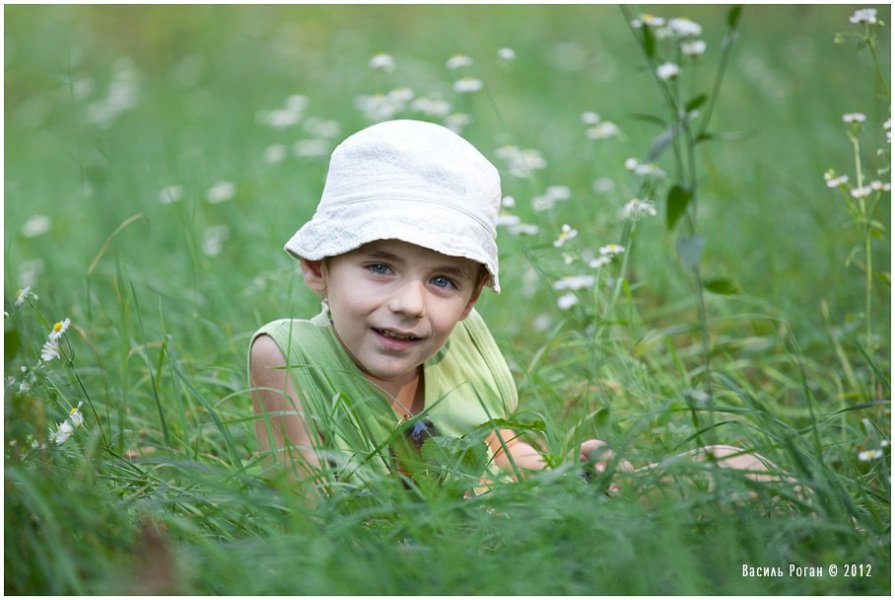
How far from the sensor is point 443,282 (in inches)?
80.3

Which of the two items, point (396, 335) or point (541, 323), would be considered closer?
point (396, 335)

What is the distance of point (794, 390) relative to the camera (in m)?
2.88

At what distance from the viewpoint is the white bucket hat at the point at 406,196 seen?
1917 mm

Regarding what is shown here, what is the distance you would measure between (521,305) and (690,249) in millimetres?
1573

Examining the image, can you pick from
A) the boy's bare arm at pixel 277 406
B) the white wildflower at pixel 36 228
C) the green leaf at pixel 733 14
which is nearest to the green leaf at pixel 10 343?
the boy's bare arm at pixel 277 406

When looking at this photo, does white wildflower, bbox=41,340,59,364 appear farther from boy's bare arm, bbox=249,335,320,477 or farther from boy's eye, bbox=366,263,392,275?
boy's eye, bbox=366,263,392,275

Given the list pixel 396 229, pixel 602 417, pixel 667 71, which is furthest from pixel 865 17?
pixel 396 229

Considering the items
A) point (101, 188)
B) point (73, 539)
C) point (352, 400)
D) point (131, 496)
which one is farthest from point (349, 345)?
point (101, 188)

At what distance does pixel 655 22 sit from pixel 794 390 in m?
1.08

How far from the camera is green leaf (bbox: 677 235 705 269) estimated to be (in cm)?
183

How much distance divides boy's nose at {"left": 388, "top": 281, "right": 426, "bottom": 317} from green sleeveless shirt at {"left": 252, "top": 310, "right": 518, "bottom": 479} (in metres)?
0.17

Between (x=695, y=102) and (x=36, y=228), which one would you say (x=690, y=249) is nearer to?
(x=695, y=102)

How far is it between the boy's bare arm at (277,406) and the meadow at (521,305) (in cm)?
6

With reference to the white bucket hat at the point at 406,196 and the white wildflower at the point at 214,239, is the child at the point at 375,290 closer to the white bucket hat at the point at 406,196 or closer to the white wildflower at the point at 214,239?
the white bucket hat at the point at 406,196
